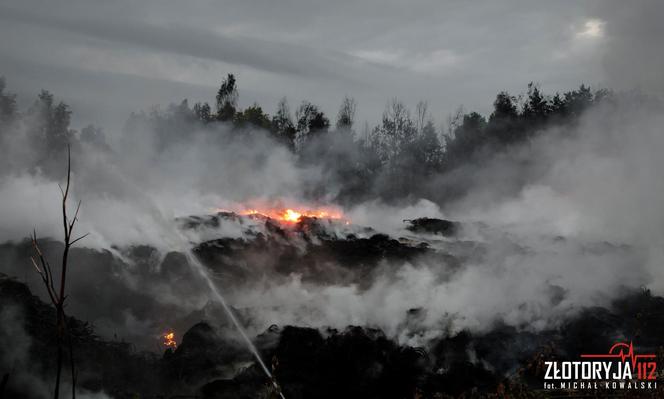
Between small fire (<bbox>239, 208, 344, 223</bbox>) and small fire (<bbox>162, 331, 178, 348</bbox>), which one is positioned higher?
small fire (<bbox>239, 208, 344, 223</bbox>)

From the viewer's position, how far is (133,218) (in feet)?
70.2

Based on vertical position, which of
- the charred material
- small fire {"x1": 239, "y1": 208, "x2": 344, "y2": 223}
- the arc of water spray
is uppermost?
small fire {"x1": 239, "y1": 208, "x2": 344, "y2": 223}

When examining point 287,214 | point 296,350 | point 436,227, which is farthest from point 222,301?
point 436,227

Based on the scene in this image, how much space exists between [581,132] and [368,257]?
53.1 ft

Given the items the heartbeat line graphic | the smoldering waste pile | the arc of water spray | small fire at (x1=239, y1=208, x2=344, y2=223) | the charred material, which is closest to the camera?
the smoldering waste pile

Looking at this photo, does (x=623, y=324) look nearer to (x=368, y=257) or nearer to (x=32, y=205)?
(x=368, y=257)

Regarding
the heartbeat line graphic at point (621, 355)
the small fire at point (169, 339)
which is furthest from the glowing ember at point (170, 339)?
the heartbeat line graphic at point (621, 355)

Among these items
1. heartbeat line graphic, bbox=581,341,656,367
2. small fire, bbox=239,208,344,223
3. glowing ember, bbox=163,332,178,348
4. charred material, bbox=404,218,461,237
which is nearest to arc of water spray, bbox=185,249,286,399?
glowing ember, bbox=163,332,178,348

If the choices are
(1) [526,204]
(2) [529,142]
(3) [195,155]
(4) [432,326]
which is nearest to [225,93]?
(3) [195,155]

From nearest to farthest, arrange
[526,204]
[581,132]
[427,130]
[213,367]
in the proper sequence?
[213,367], [581,132], [526,204], [427,130]

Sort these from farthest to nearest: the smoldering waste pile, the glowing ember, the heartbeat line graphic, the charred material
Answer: the charred material → the glowing ember → the heartbeat line graphic → the smoldering waste pile

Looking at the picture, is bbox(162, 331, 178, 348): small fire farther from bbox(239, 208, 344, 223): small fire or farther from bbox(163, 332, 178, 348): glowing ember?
bbox(239, 208, 344, 223): small fire

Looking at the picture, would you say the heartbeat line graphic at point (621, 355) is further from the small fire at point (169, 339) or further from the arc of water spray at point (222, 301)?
the small fire at point (169, 339)

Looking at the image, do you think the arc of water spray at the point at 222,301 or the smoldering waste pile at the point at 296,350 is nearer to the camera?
the smoldering waste pile at the point at 296,350
